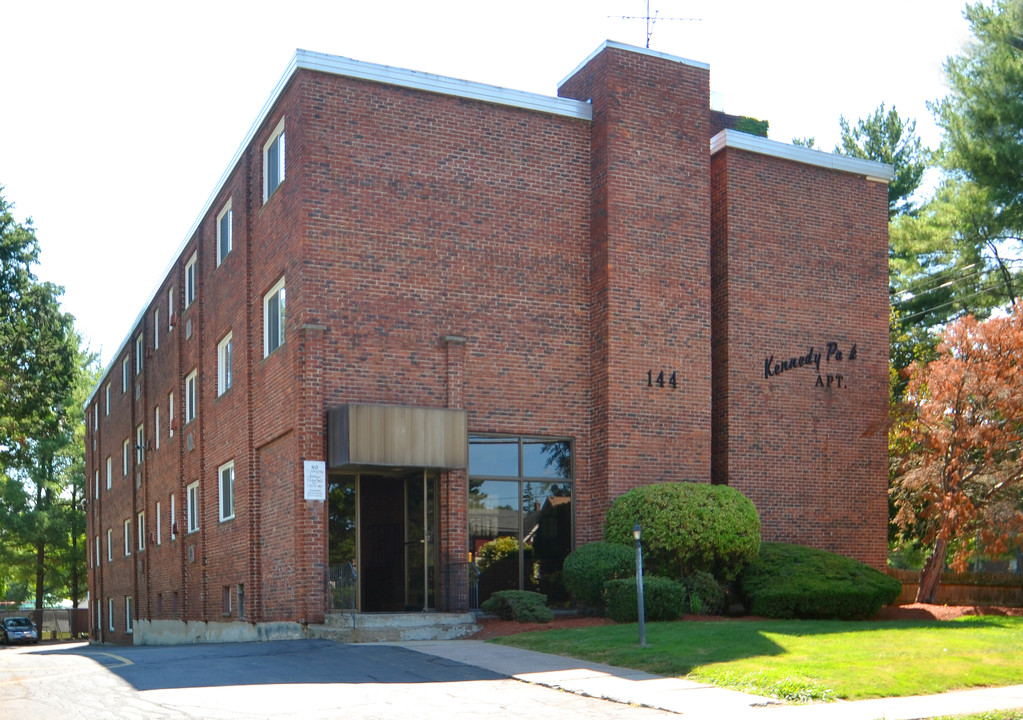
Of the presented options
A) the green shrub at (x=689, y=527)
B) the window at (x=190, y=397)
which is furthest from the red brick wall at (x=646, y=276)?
the window at (x=190, y=397)

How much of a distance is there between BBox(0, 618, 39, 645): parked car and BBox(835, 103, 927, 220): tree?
42.8 metres

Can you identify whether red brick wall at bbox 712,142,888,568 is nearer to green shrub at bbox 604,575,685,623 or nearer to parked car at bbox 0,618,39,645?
green shrub at bbox 604,575,685,623

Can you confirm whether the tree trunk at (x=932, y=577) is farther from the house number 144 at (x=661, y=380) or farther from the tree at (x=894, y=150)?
the tree at (x=894, y=150)

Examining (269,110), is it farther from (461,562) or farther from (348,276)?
(461,562)

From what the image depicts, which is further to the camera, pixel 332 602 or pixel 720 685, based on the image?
pixel 332 602

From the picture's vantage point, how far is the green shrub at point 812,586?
20109 millimetres

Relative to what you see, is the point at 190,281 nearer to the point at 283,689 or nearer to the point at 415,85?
the point at 415,85

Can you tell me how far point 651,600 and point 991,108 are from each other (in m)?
19.4

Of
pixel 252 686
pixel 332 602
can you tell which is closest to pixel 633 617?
pixel 332 602

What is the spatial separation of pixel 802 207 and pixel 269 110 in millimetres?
11607

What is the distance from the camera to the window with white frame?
3134 centimetres

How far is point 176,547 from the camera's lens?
3169 centimetres

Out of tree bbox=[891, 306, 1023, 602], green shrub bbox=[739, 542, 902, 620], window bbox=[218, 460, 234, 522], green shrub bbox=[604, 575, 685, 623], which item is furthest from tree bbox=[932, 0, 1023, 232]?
window bbox=[218, 460, 234, 522]

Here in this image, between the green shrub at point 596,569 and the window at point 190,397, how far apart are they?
46.2ft
